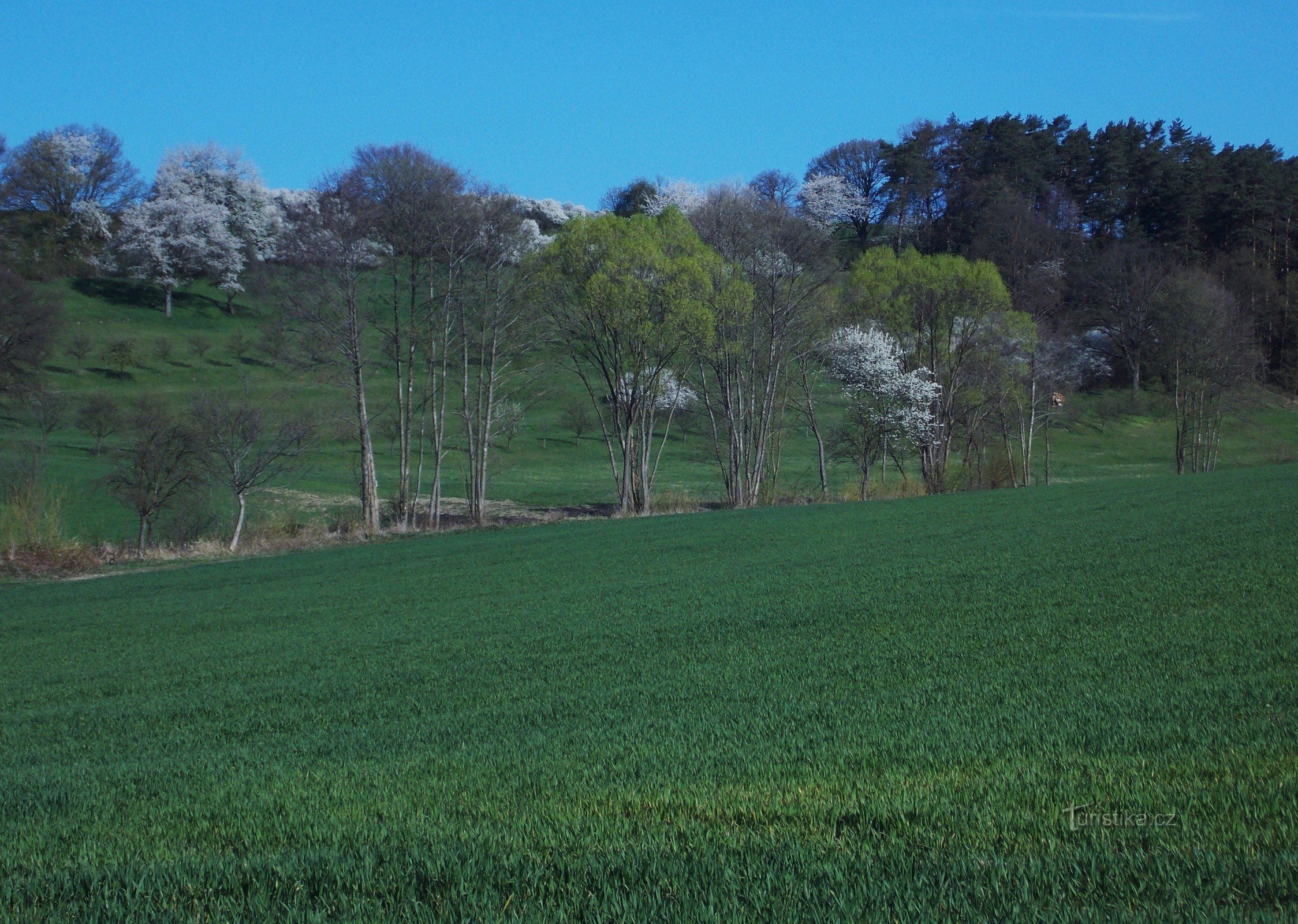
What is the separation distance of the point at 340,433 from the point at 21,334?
1551 cm

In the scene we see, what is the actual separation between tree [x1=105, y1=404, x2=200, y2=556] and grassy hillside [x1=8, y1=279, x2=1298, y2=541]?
5.79 metres

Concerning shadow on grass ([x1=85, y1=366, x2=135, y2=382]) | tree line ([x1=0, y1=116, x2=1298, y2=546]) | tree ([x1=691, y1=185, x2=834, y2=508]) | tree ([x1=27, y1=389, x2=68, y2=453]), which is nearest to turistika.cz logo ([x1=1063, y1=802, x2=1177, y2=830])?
tree line ([x1=0, y1=116, x2=1298, y2=546])

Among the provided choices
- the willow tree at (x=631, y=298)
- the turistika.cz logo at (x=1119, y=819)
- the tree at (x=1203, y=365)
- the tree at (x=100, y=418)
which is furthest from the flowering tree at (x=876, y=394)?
the turistika.cz logo at (x=1119, y=819)

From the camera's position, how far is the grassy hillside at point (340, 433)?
48.1 m

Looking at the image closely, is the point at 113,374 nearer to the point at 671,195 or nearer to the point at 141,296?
the point at 141,296

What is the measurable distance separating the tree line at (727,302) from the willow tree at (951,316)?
14 centimetres

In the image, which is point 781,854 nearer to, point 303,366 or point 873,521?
point 873,521

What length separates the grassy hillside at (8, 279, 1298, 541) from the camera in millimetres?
48094

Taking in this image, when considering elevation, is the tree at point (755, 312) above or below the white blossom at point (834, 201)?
below

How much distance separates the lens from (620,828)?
414cm

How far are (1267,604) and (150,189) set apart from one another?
334 ft

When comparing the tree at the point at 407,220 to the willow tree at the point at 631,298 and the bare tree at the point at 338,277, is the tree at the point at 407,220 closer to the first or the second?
the bare tree at the point at 338,277

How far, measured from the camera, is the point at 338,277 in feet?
121

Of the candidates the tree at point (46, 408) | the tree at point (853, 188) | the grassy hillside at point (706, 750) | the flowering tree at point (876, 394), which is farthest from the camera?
the tree at point (853, 188)
